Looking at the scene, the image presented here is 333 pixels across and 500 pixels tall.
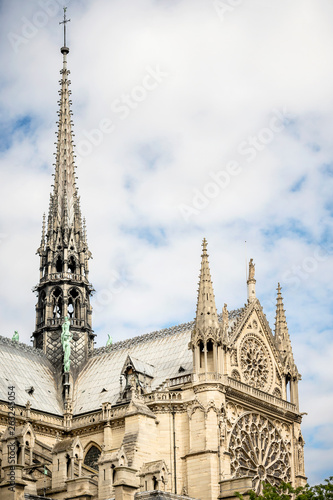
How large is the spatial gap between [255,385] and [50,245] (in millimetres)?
20425

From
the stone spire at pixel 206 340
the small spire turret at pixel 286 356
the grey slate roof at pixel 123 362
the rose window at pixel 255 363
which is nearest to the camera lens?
the stone spire at pixel 206 340

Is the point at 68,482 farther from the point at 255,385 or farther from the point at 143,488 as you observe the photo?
the point at 255,385

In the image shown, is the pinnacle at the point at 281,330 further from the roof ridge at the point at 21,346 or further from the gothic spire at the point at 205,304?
the roof ridge at the point at 21,346

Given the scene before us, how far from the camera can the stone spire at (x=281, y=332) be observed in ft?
220

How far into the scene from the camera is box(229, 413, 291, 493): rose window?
5822 centimetres

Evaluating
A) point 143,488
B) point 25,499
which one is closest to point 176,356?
point 143,488

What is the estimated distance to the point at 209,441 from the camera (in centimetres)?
5550

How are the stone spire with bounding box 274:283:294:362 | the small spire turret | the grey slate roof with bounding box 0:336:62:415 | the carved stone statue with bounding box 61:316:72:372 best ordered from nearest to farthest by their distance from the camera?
the grey slate roof with bounding box 0:336:62:415 < the small spire turret < the stone spire with bounding box 274:283:294:362 < the carved stone statue with bounding box 61:316:72:372

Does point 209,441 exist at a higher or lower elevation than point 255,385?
lower

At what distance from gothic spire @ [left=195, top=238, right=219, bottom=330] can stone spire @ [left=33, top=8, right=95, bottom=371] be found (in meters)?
14.5

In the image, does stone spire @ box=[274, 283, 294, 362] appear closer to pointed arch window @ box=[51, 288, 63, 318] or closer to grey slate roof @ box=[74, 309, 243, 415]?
grey slate roof @ box=[74, 309, 243, 415]

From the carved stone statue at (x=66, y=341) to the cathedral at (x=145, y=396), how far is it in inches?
3.9

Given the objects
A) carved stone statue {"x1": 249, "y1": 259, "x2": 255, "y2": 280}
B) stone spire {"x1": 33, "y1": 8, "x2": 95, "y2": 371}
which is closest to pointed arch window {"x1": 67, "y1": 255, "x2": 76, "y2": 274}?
stone spire {"x1": 33, "y1": 8, "x2": 95, "y2": 371}

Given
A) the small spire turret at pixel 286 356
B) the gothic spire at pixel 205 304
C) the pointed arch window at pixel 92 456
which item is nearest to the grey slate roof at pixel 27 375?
the pointed arch window at pixel 92 456
